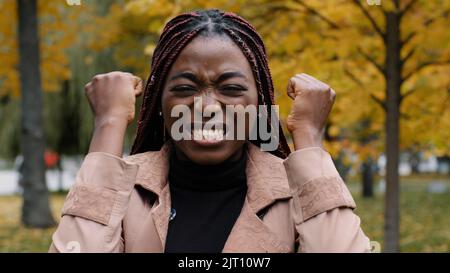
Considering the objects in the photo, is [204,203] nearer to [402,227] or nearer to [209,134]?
[209,134]

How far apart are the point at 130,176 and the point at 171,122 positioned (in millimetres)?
219

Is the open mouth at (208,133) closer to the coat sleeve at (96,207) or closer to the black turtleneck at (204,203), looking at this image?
the black turtleneck at (204,203)

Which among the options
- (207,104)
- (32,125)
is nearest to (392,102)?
(207,104)

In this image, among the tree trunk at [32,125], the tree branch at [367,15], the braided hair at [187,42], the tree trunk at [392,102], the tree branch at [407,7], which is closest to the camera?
the braided hair at [187,42]

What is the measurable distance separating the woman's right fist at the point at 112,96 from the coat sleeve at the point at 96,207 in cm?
14

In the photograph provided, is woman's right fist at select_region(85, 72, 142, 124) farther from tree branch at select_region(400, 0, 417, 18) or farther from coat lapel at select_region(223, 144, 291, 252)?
tree branch at select_region(400, 0, 417, 18)

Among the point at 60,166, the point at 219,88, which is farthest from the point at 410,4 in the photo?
the point at 60,166

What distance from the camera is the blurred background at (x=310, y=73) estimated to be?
6.31 meters

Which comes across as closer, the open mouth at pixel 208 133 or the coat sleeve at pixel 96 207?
the coat sleeve at pixel 96 207

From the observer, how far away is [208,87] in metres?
1.96

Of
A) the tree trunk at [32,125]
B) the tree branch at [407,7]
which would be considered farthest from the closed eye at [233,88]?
the tree trunk at [32,125]

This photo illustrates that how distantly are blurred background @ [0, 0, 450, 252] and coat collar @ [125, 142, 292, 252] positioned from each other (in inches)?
28.1

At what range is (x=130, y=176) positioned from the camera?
1.91m

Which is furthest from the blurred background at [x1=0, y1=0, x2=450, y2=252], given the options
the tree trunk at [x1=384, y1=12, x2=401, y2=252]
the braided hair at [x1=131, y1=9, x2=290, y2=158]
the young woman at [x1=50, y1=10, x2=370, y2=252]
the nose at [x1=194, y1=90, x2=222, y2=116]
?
the nose at [x1=194, y1=90, x2=222, y2=116]
